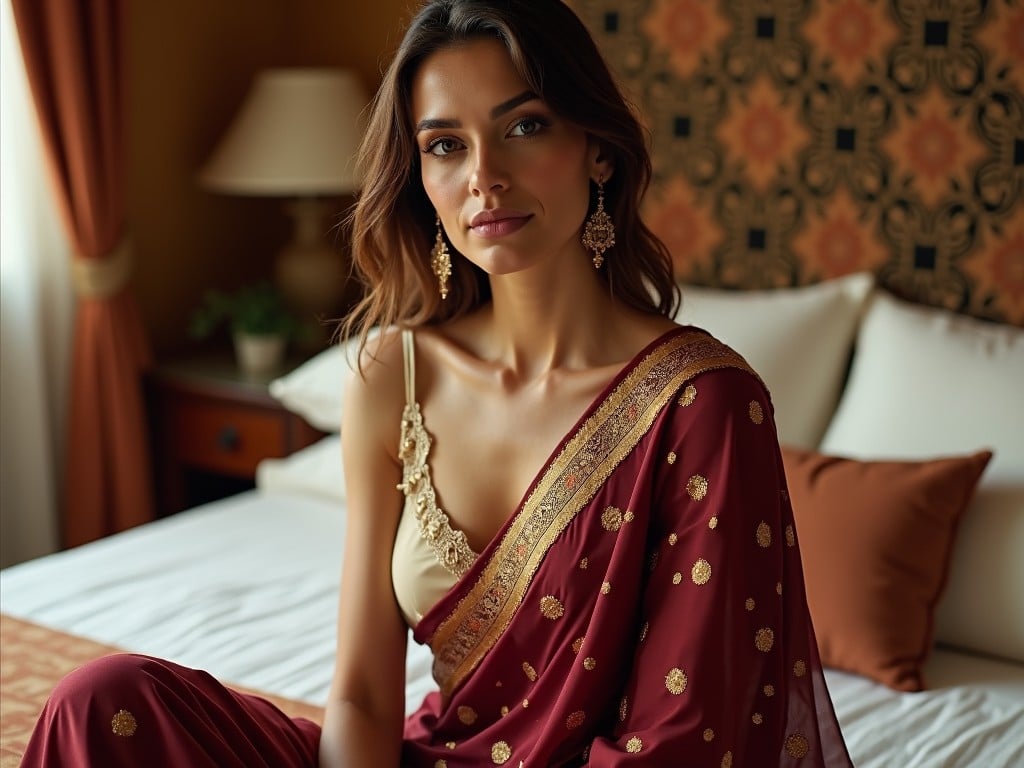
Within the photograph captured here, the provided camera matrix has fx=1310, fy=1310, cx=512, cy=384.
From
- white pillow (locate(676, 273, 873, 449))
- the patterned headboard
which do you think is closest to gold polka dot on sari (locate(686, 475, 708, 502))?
white pillow (locate(676, 273, 873, 449))

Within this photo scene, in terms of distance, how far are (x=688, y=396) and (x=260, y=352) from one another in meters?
2.09

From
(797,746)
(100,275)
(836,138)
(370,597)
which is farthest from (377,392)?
(100,275)

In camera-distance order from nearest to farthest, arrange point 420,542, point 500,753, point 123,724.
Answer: point 123,724
point 500,753
point 420,542

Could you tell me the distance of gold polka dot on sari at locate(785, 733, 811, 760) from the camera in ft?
4.68

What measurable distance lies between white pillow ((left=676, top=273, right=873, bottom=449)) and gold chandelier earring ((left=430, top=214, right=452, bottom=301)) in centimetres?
99

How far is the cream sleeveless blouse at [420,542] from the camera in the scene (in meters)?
1.60

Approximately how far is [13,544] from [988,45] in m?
2.51

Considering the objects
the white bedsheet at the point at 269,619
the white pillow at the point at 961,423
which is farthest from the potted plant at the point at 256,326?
the white pillow at the point at 961,423

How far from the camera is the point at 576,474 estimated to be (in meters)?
1.53

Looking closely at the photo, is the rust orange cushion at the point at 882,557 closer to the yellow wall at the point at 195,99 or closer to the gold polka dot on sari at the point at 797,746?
the gold polka dot on sari at the point at 797,746

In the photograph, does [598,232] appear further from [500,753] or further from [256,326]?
[256,326]

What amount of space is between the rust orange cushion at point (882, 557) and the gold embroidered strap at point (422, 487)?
2.35 ft

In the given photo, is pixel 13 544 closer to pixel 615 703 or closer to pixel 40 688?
pixel 40 688

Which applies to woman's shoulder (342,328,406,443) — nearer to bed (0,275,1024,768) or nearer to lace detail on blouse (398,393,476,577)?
lace detail on blouse (398,393,476,577)
